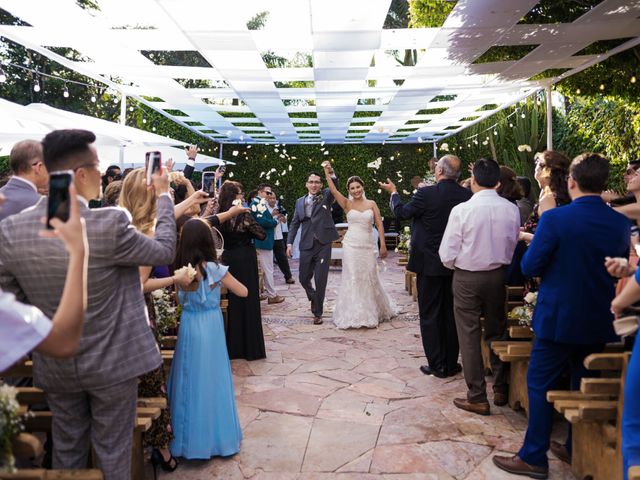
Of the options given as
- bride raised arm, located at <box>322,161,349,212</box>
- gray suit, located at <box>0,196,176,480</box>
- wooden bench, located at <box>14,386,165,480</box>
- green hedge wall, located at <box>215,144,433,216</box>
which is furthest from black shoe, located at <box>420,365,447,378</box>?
green hedge wall, located at <box>215,144,433,216</box>

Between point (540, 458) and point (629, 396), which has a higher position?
point (629, 396)

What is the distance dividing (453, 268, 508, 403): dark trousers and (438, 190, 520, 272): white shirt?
0.28ft

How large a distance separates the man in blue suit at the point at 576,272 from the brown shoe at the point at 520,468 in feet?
0.41

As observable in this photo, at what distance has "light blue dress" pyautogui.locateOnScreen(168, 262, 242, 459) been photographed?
3877 mm

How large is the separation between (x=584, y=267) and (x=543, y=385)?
0.73 metres

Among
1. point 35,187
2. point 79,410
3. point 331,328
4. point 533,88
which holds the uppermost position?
point 533,88

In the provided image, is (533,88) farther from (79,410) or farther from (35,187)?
(79,410)

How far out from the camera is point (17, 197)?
12.4 feet

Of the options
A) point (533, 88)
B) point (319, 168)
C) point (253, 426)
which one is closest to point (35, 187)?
point (253, 426)

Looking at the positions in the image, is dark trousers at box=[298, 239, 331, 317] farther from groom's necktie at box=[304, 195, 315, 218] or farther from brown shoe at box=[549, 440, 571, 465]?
brown shoe at box=[549, 440, 571, 465]

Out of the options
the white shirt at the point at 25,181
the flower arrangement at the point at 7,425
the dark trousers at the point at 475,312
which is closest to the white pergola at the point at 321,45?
the white shirt at the point at 25,181

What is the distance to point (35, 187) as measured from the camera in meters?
3.92

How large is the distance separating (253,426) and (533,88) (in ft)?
24.1

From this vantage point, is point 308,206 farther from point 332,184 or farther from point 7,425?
point 7,425
